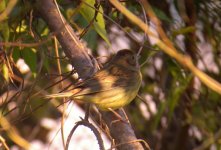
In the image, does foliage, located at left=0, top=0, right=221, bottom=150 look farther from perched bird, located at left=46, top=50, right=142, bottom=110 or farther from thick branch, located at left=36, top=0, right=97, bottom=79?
thick branch, located at left=36, top=0, right=97, bottom=79

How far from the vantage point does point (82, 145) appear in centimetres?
580

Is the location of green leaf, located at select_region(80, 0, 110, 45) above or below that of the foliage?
above

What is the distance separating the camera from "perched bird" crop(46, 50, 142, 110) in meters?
2.92

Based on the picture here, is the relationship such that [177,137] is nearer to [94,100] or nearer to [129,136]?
[94,100]

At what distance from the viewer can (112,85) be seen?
3182 millimetres

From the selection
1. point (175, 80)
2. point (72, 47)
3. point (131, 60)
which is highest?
point (72, 47)

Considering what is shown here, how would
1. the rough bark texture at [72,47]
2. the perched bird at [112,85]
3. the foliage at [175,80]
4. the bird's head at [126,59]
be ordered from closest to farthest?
the rough bark texture at [72,47], the perched bird at [112,85], the bird's head at [126,59], the foliage at [175,80]

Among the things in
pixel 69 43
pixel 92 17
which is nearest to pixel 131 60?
pixel 92 17

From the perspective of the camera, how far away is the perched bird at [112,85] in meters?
2.92

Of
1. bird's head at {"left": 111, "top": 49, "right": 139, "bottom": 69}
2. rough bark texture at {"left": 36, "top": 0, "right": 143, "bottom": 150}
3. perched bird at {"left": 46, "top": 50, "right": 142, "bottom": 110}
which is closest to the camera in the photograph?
rough bark texture at {"left": 36, "top": 0, "right": 143, "bottom": 150}

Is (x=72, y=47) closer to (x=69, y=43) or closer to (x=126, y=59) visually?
(x=69, y=43)

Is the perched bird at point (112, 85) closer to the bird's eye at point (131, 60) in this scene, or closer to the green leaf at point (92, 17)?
the bird's eye at point (131, 60)

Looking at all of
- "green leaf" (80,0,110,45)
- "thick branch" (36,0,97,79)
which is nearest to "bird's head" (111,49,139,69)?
"green leaf" (80,0,110,45)

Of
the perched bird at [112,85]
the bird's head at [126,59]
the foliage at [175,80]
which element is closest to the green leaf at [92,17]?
the perched bird at [112,85]
